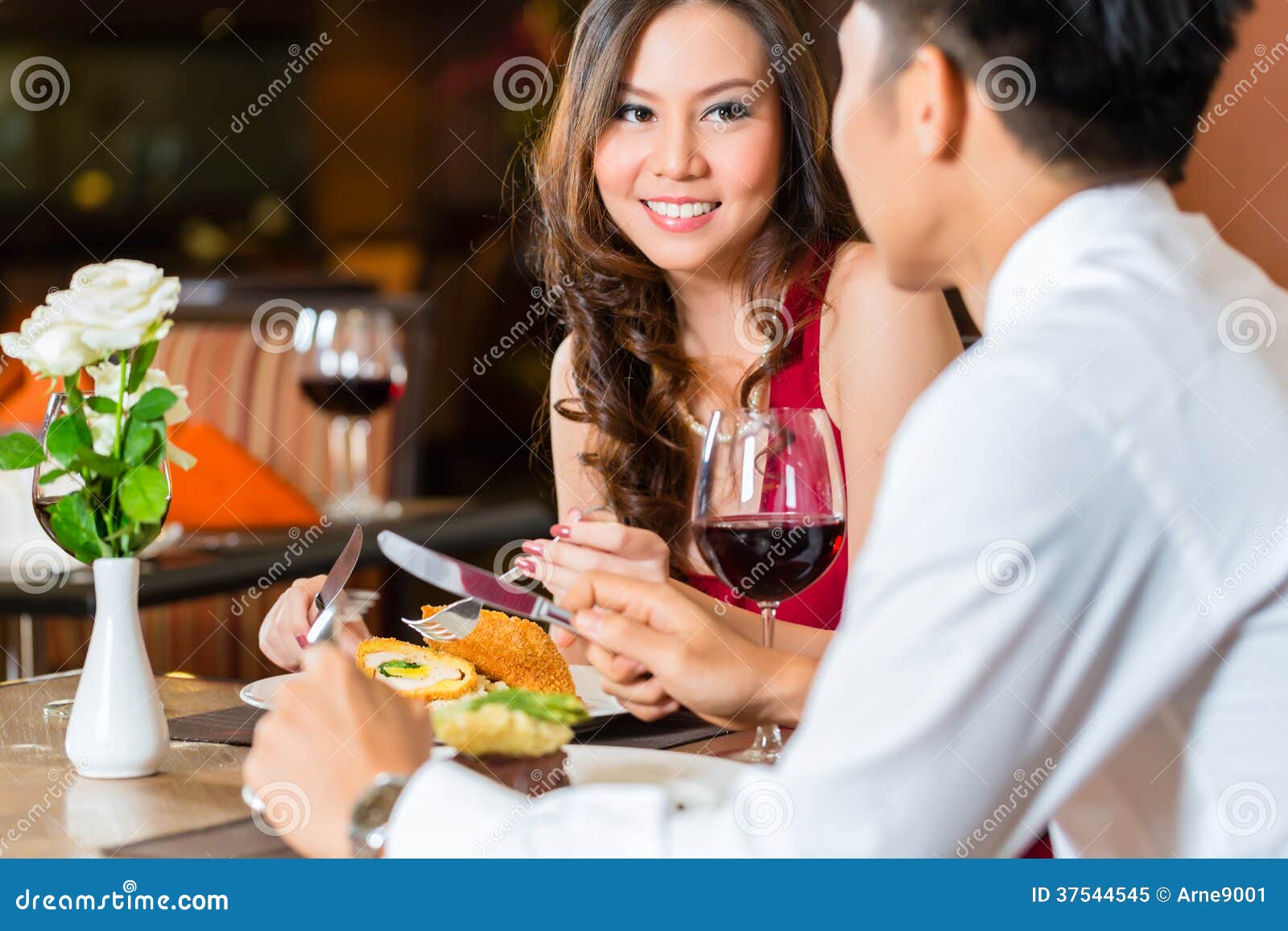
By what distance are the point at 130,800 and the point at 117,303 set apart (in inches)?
14.0

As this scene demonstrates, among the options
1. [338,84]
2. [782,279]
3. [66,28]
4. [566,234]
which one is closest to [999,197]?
[782,279]

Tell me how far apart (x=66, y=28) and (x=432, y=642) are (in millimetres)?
5533

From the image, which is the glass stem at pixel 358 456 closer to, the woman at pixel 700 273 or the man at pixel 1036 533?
the woman at pixel 700 273

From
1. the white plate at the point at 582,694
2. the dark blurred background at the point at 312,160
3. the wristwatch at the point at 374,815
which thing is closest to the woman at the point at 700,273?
the white plate at the point at 582,694

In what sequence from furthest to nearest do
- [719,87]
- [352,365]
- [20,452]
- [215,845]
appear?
[352,365], [719,87], [20,452], [215,845]

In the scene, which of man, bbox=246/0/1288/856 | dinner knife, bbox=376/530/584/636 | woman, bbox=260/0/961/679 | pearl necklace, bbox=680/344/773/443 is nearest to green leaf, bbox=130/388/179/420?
dinner knife, bbox=376/530/584/636

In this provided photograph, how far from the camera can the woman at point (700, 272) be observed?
170cm

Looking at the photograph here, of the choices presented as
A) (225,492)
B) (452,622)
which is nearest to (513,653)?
(452,622)

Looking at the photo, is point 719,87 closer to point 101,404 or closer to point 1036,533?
point 101,404

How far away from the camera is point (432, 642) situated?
1.25 metres

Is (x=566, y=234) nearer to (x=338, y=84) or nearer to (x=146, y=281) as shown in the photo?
(x=146, y=281)

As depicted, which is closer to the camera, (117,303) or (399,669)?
(117,303)

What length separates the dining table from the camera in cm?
89

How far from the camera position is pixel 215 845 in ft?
2.90
